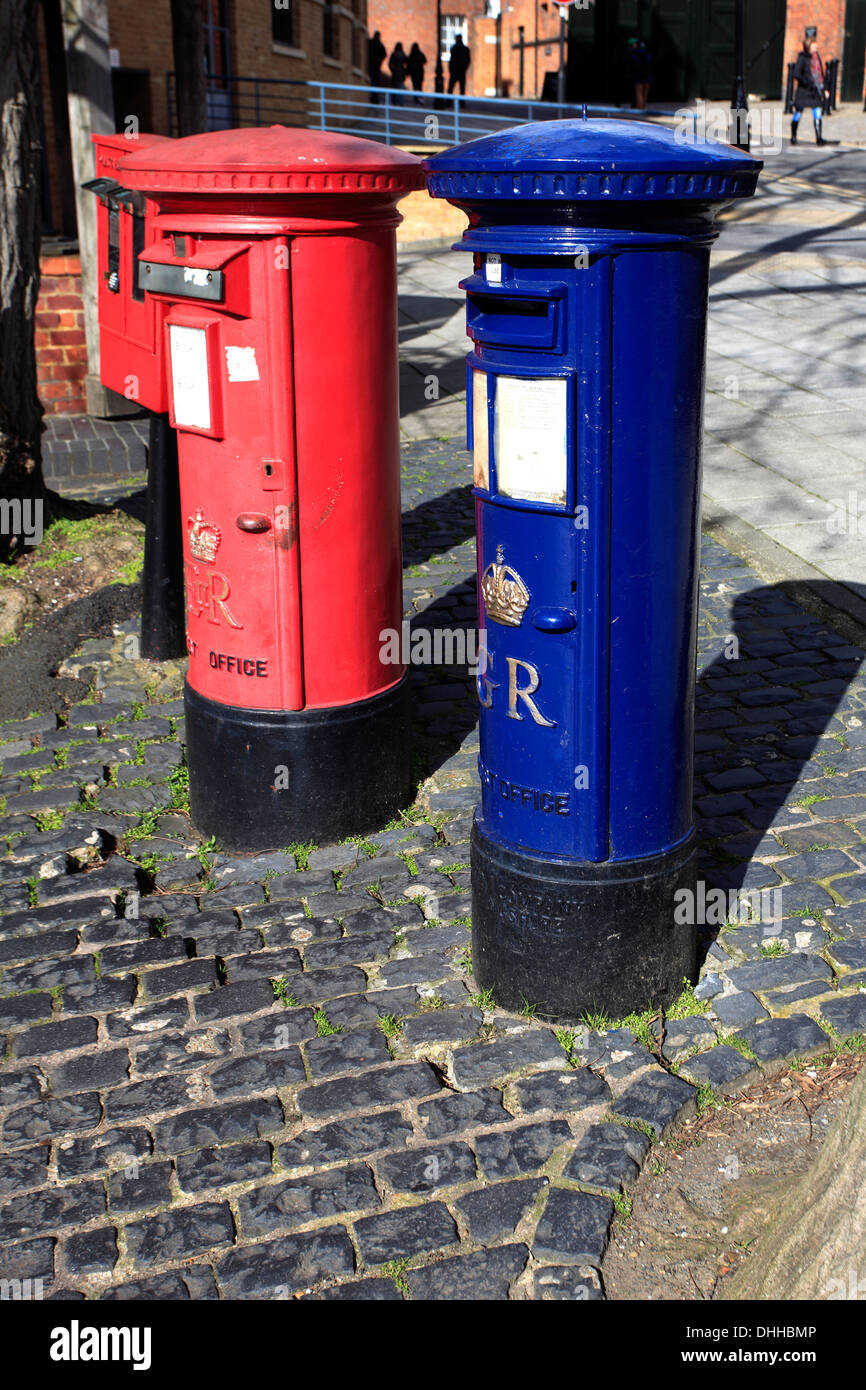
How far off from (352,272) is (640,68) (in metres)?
29.1

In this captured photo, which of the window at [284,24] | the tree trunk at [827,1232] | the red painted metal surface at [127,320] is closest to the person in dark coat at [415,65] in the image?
the window at [284,24]

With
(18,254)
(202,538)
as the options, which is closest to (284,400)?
(202,538)

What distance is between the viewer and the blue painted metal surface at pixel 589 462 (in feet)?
10.3

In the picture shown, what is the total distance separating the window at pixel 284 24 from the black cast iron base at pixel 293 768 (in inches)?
831

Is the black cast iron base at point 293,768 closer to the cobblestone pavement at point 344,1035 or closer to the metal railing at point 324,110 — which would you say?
the cobblestone pavement at point 344,1035

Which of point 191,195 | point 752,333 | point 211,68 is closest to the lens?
point 191,195

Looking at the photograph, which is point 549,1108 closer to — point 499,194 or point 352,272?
point 499,194

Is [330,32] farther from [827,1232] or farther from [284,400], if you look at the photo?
[827,1232]

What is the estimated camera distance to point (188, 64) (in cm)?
1145

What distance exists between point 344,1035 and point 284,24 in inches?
925

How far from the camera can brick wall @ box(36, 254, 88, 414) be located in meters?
11.0

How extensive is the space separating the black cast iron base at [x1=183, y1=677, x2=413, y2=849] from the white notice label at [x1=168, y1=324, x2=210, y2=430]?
0.96m

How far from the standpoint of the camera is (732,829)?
4758 mm

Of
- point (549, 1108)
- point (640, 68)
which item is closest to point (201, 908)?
point (549, 1108)
